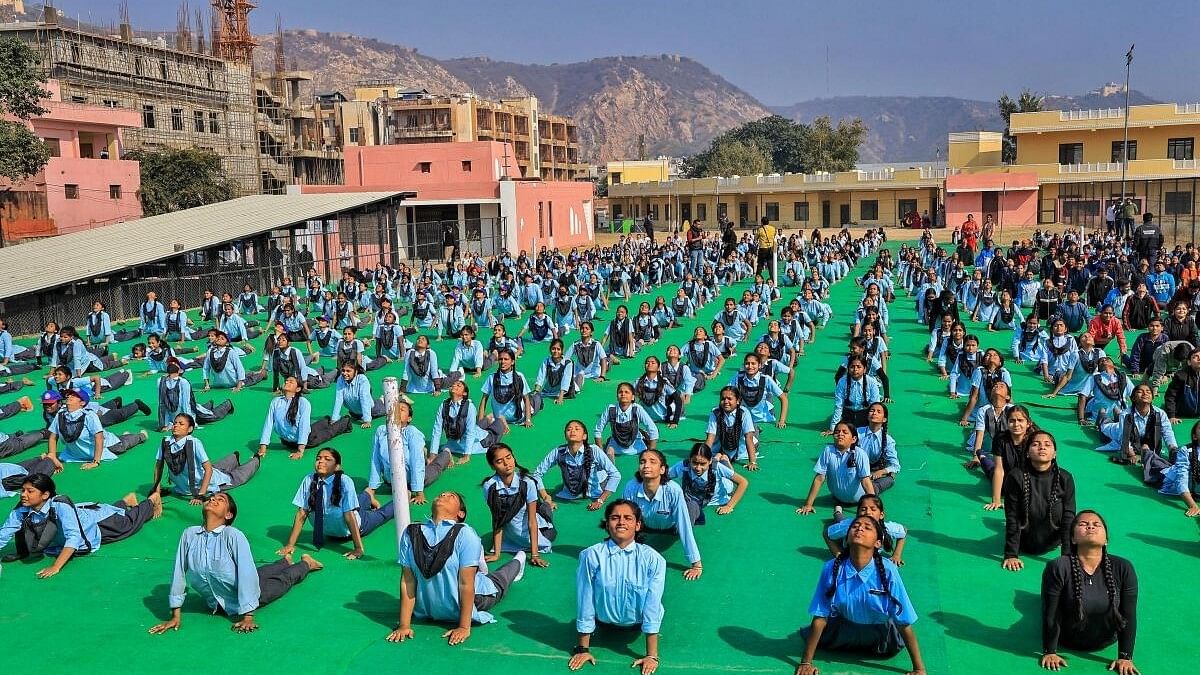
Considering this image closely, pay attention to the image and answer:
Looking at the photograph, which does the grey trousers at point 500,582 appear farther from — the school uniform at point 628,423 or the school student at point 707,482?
the school uniform at point 628,423

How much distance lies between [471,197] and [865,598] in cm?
3382

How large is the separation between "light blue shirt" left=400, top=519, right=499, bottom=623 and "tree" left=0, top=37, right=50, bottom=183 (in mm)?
27460

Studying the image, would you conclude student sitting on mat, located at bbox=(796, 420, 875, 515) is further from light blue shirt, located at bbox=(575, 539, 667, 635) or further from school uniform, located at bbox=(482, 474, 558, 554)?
light blue shirt, located at bbox=(575, 539, 667, 635)

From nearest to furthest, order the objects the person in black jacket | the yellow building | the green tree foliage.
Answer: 1. the person in black jacket
2. the yellow building
3. the green tree foliage

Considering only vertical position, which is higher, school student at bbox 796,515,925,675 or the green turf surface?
school student at bbox 796,515,925,675

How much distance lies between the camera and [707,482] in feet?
27.9

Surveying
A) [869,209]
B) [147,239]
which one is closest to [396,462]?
[147,239]

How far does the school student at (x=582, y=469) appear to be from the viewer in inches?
338

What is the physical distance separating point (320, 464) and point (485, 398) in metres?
4.08

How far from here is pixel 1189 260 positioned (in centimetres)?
2003

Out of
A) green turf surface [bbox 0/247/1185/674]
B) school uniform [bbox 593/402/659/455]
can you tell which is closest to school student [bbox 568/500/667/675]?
green turf surface [bbox 0/247/1185/674]

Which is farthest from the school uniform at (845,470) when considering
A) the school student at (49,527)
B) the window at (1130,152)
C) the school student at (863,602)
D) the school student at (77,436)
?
the window at (1130,152)

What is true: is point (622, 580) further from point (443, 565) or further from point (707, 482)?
point (707, 482)

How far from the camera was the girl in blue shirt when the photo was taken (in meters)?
7.43
